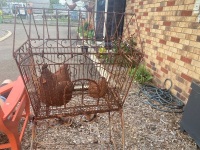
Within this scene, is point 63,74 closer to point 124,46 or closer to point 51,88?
point 51,88

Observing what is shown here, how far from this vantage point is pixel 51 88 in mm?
1360

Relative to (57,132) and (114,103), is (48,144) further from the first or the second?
(114,103)

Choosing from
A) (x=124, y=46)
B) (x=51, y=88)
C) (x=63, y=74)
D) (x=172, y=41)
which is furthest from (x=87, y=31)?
(x=51, y=88)

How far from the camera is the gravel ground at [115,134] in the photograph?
75.9 inches

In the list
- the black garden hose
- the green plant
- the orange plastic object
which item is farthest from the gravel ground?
the green plant

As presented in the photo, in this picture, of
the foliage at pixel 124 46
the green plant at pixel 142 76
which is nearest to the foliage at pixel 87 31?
the foliage at pixel 124 46

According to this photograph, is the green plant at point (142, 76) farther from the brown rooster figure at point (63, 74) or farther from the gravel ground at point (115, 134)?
the brown rooster figure at point (63, 74)

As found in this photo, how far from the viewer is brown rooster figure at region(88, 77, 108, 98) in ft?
4.94

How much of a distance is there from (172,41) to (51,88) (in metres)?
2.34

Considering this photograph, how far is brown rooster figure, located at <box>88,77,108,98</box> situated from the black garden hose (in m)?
1.44

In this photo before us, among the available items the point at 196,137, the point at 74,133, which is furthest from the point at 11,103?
the point at 196,137

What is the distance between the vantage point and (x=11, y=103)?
1.53 metres

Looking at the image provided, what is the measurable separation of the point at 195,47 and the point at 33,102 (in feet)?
7.17

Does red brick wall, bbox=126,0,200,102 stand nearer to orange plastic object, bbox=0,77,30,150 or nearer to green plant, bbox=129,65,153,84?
green plant, bbox=129,65,153,84
